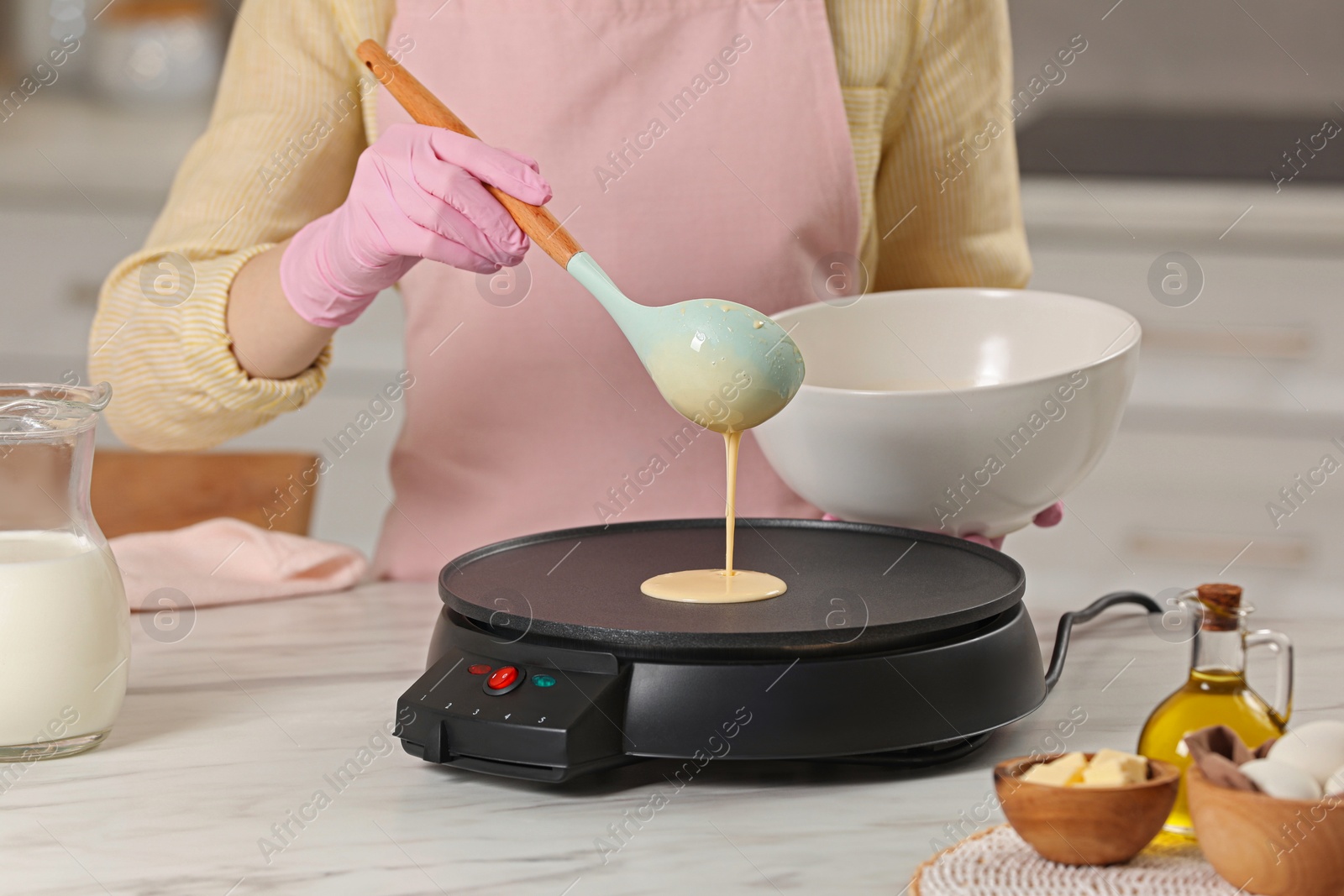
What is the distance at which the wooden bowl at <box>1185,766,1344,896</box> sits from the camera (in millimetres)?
457

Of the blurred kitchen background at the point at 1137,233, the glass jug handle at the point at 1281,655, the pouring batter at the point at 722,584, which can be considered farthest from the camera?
the blurred kitchen background at the point at 1137,233

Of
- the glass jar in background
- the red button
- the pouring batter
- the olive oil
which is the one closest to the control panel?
the red button

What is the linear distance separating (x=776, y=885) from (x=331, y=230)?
61cm

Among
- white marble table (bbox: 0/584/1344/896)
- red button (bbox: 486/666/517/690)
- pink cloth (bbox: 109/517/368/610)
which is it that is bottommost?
pink cloth (bbox: 109/517/368/610)

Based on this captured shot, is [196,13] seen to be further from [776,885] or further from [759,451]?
[776,885]

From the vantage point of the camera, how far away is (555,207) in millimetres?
1139

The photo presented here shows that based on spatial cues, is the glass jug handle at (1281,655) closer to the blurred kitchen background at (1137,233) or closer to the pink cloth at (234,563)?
the pink cloth at (234,563)

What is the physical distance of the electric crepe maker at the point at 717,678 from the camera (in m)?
0.61

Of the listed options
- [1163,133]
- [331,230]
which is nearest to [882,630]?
[331,230]

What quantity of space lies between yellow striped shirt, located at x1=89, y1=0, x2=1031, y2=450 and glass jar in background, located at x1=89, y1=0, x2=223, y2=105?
153 centimetres

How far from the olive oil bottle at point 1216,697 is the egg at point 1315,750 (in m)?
0.05

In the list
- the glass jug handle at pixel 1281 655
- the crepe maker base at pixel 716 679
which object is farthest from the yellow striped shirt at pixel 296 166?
the glass jug handle at pixel 1281 655

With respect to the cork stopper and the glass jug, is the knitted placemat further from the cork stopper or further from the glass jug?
the glass jug

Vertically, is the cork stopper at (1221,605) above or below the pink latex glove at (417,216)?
below
